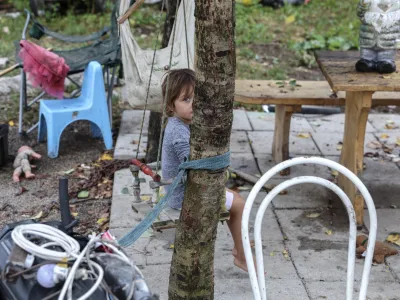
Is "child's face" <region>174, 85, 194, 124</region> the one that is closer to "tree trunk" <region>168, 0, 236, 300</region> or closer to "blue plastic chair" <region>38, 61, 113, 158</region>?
"tree trunk" <region>168, 0, 236, 300</region>

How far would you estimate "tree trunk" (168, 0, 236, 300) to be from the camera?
2.51 metres

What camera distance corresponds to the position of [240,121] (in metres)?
6.05

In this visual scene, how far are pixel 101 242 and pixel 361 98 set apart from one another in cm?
252

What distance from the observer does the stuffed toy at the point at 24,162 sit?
4.94 meters

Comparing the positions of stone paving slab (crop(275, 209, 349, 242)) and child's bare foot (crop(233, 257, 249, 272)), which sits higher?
child's bare foot (crop(233, 257, 249, 272))

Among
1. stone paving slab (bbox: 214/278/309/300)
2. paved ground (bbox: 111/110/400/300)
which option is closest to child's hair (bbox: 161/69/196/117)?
paved ground (bbox: 111/110/400/300)

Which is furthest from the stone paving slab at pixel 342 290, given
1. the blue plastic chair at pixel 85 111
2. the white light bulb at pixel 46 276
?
the blue plastic chair at pixel 85 111

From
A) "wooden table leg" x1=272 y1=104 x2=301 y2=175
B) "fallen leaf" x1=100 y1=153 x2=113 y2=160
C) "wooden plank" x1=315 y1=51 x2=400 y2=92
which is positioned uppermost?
"wooden plank" x1=315 y1=51 x2=400 y2=92

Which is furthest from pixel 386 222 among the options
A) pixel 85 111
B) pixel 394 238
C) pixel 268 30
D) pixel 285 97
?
pixel 268 30

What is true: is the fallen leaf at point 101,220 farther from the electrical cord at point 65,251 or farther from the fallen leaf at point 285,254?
the electrical cord at point 65,251

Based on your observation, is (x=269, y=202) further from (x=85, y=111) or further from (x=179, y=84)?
(x=85, y=111)

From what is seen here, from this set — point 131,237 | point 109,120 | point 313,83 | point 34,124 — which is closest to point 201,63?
point 131,237

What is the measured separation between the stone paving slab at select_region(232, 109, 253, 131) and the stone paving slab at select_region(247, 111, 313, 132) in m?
0.05

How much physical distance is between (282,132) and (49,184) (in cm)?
174
